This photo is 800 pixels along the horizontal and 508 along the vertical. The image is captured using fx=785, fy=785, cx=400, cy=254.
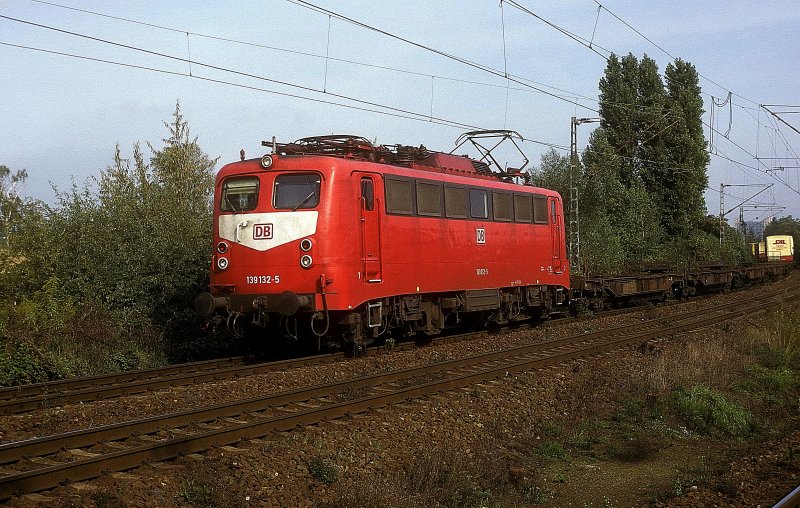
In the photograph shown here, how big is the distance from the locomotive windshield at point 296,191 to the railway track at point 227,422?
10.9ft

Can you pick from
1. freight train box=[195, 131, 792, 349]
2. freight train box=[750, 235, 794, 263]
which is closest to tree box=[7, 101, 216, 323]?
freight train box=[195, 131, 792, 349]

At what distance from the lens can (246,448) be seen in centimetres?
783

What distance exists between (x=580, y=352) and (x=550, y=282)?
5.73 meters

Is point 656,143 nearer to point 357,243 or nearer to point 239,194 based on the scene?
point 357,243

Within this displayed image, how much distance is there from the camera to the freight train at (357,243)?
1308 cm

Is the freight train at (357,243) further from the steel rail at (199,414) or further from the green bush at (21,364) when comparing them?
the green bush at (21,364)

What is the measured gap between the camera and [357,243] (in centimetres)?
1343

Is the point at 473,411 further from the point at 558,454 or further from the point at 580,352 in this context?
the point at 580,352

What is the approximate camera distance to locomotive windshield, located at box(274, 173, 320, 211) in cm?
1316

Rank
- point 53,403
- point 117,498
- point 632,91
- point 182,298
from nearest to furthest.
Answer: point 117,498 < point 53,403 < point 182,298 < point 632,91

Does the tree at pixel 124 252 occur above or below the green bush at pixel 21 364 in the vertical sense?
above

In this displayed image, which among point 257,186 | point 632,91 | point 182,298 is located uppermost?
point 632,91

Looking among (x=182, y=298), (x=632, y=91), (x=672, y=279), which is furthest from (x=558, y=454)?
(x=632, y=91)

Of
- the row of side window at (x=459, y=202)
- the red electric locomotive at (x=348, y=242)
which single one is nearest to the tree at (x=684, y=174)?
the row of side window at (x=459, y=202)
